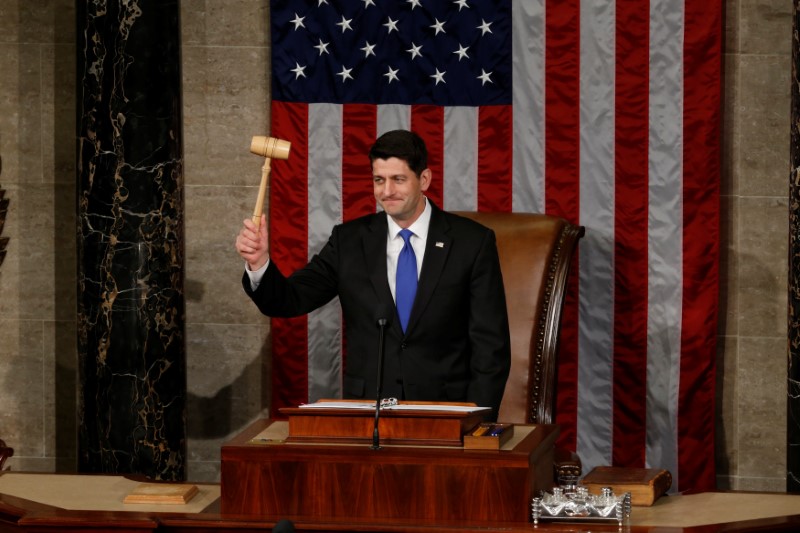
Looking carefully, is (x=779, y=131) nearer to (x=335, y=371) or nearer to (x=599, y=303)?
(x=599, y=303)

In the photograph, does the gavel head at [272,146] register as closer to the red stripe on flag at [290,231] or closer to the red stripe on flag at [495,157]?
the red stripe on flag at [290,231]

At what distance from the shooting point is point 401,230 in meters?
4.72

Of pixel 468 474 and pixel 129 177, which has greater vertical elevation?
pixel 129 177

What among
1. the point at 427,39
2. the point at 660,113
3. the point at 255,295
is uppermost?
the point at 427,39

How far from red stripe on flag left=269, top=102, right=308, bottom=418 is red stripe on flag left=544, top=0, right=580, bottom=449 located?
4.10ft

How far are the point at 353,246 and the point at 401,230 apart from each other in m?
0.20

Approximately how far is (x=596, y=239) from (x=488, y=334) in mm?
1924

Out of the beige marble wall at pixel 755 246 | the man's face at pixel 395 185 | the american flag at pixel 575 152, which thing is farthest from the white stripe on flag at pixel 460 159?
the man's face at pixel 395 185

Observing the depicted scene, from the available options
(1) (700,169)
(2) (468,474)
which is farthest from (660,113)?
(2) (468,474)

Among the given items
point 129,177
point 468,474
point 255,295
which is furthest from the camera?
point 129,177

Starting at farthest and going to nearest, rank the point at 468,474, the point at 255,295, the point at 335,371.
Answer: the point at 335,371, the point at 255,295, the point at 468,474

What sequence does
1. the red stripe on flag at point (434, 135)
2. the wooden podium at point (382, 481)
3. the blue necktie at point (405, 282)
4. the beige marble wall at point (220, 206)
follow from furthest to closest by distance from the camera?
the beige marble wall at point (220, 206) < the red stripe on flag at point (434, 135) < the blue necktie at point (405, 282) < the wooden podium at point (382, 481)

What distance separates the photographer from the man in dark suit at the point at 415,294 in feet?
14.8

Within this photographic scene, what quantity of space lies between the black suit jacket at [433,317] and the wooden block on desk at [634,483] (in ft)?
2.20
